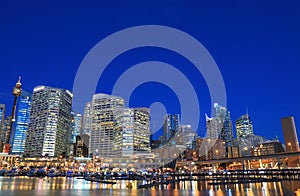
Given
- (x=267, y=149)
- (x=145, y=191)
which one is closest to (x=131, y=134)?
(x=267, y=149)

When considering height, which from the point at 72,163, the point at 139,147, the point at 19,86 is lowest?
the point at 72,163

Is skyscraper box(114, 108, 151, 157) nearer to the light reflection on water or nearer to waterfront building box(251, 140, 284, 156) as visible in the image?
waterfront building box(251, 140, 284, 156)

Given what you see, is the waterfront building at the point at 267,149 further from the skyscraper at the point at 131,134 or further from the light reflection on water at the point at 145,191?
the light reflection on water at the point at 145,191

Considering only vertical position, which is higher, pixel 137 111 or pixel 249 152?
pixel 137 111

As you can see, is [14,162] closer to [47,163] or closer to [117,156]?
[47,163]

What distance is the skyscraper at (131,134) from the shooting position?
185 metres

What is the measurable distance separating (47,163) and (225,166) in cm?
12208

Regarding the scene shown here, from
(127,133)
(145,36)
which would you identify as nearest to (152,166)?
(127,133)

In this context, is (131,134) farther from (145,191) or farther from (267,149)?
(145,191)

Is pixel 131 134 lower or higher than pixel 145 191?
higher

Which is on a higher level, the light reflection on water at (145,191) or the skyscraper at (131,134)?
the skyscraper at (131,134)

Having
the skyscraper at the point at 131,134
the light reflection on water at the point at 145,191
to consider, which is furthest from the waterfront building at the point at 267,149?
the light reflection on water at the point at 145,191

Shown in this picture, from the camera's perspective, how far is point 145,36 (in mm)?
29000

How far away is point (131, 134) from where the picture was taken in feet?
615
